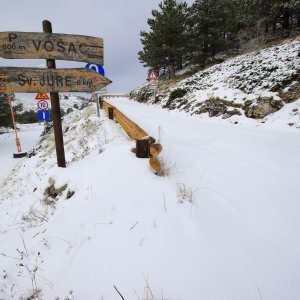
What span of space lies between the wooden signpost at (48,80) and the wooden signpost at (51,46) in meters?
0.26

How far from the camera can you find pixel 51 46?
4113 mm

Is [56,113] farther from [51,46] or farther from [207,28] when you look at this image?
[207,28]

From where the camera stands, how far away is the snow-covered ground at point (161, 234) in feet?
5.65

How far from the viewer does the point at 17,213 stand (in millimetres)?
3949

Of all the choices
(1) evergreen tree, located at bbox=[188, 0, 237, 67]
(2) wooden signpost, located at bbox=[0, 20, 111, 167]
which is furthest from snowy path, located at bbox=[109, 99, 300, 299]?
(1) evergreen tree, located at bbox=[188, 0, 237, 67]

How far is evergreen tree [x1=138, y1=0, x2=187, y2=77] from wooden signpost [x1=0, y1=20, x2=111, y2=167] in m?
19.5

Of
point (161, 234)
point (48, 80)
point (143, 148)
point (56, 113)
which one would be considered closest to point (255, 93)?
point (143, 148)

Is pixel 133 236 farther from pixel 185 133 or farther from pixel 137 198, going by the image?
pixel 185 133

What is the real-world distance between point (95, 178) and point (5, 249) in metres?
1.51

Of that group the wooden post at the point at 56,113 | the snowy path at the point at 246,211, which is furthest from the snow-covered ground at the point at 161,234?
the wooden post at the point at 56,113

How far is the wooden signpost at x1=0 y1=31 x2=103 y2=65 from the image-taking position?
384cm

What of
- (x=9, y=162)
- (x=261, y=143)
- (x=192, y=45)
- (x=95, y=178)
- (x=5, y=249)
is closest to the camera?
(x=5, y=249)

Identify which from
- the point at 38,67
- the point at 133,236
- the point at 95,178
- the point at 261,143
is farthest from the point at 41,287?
the point at 261,143

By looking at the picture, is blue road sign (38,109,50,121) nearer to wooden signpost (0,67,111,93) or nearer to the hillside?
the hillside
